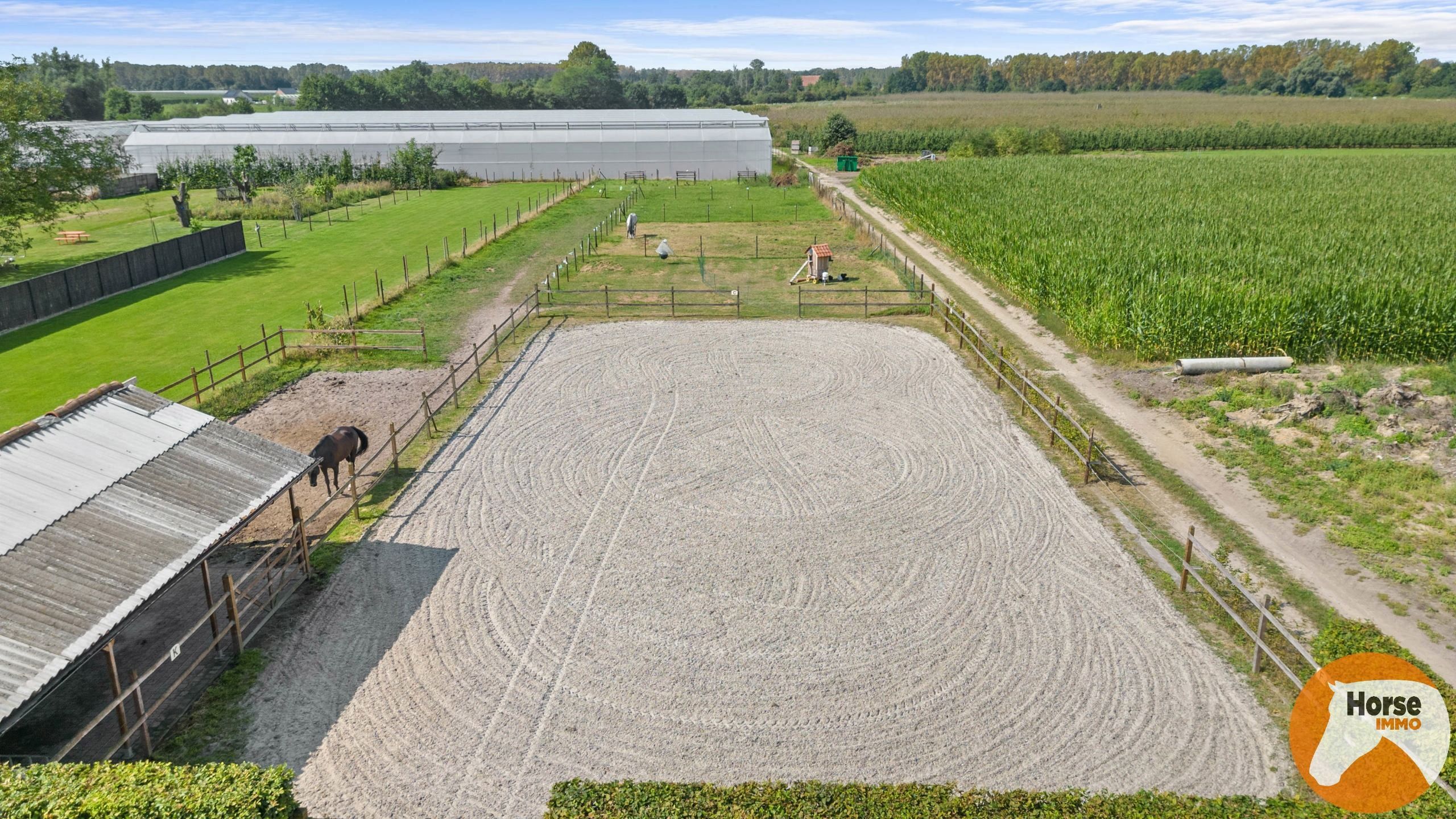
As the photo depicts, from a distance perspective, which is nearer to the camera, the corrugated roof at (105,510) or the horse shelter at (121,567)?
the corrugated roof at (105,510)

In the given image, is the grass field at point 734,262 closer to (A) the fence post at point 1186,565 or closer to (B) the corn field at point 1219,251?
(B) the corn field at point 1219,251

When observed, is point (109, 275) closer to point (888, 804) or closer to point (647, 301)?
Answer: point (647, 301)

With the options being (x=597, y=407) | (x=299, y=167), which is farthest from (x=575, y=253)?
(x=299, y=167)

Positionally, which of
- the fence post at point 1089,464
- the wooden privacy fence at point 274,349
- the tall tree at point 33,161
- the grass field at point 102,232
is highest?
the tall tree at point 33,161

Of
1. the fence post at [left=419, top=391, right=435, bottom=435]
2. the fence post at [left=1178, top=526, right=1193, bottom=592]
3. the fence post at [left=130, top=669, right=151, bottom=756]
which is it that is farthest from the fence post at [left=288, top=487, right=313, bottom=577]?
the fence post at [left=1178, top=526, right=1193, bottom=592]

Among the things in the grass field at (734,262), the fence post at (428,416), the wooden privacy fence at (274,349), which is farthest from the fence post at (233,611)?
the grass field at (734,262)

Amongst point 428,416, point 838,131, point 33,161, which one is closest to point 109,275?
point 33,161
